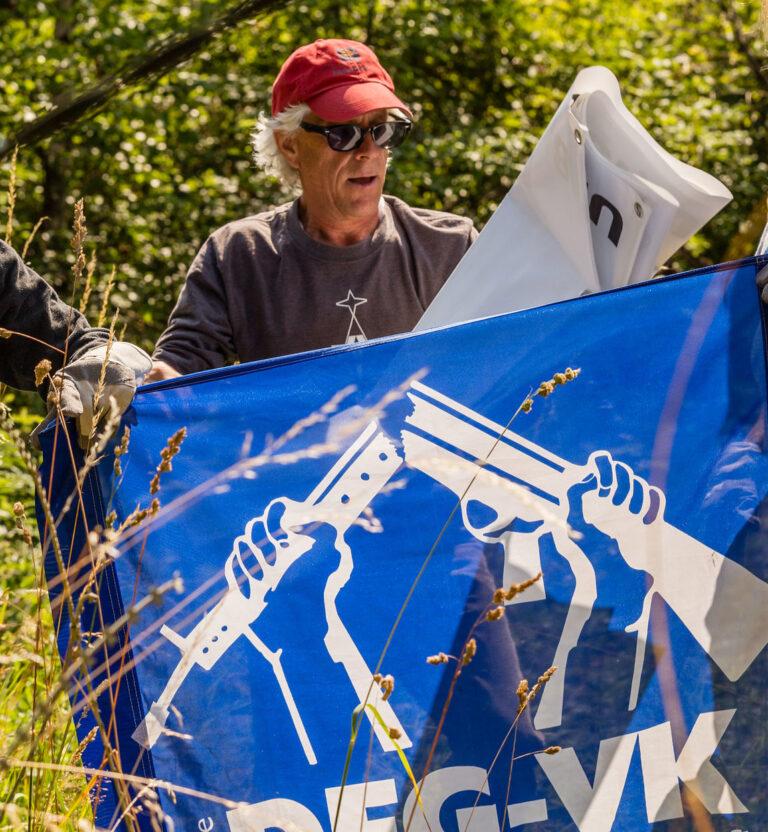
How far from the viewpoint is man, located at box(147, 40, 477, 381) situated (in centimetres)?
316

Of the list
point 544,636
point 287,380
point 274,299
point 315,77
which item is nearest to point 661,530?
point 544,636

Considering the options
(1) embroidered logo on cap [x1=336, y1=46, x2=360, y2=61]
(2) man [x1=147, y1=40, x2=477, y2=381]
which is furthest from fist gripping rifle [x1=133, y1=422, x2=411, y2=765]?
(1) embroidered logo on cap [x1=336, y1=46, x2=360, y2=61]

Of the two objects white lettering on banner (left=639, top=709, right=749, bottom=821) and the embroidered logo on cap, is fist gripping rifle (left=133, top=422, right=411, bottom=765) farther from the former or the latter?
the embroidered logo on cap

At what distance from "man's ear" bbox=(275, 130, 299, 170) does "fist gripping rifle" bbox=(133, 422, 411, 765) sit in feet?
3.88

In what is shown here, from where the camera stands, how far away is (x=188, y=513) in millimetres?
2408

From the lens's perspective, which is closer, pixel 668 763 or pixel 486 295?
pixel 668 763

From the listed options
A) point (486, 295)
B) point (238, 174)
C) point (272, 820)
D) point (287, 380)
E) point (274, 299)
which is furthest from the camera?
point (238, 174)

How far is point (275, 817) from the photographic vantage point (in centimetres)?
231

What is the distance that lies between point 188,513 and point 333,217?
43.3 inches

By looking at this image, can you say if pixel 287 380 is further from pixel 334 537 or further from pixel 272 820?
pixel 272 820

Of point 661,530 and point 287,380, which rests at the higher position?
point 287,380

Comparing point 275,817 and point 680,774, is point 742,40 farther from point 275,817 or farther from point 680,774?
point 275,817

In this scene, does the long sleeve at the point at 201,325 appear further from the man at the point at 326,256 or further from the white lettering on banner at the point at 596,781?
the white lettering on banner at the point at 596,781

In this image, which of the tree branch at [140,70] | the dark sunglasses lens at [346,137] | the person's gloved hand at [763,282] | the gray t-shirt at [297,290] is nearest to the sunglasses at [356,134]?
the dark sunglasses lens at [346,137]
